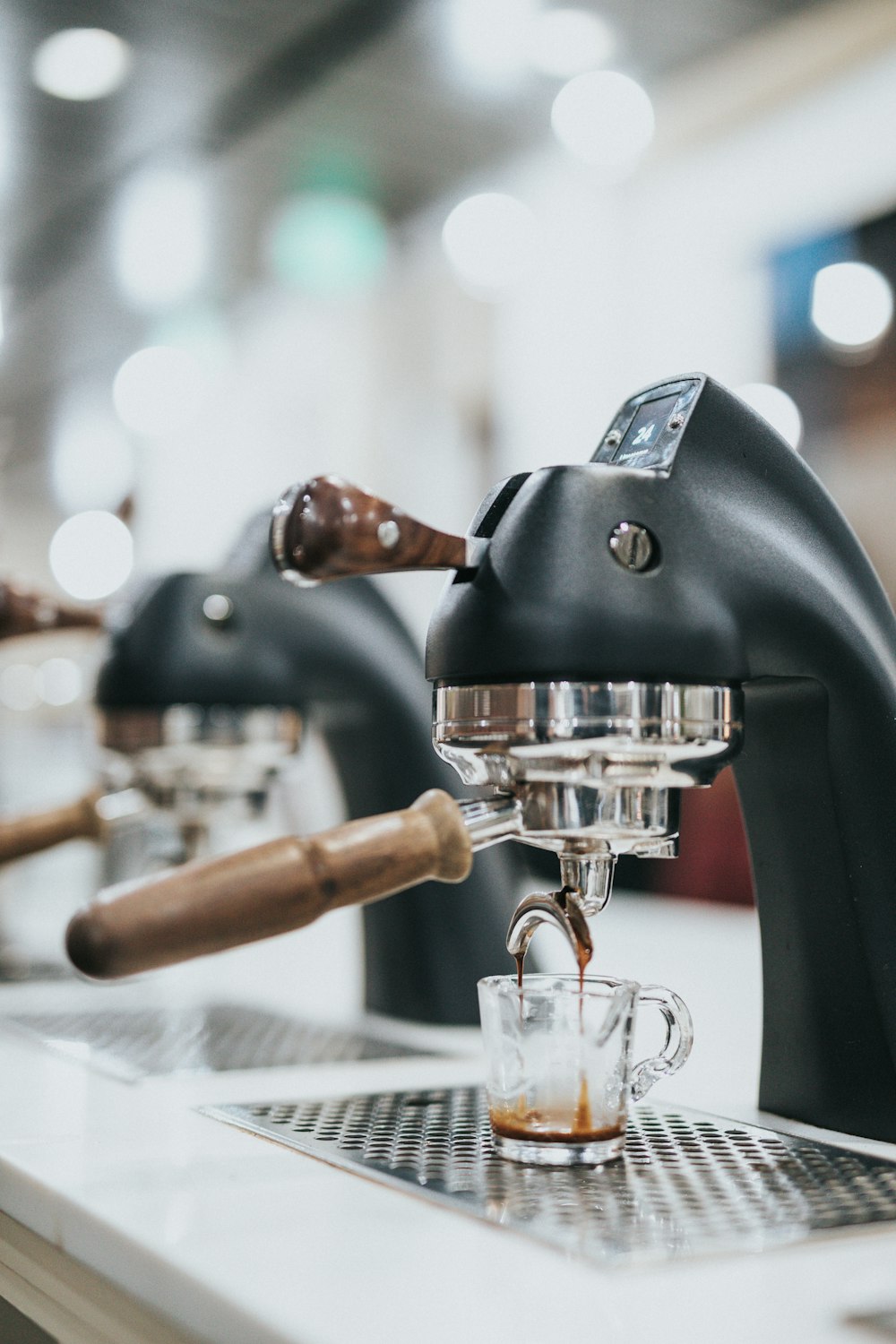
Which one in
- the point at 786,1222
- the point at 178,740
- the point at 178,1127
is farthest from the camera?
the point at 178,740

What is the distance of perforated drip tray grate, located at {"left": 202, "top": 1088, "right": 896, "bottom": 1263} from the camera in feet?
1.62

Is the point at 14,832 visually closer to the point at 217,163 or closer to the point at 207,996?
the point at 207,996

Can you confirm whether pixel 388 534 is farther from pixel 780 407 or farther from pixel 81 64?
pixel 780 407

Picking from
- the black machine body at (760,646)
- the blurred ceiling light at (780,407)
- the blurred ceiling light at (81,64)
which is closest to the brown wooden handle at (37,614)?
the black machine body at (760,646)

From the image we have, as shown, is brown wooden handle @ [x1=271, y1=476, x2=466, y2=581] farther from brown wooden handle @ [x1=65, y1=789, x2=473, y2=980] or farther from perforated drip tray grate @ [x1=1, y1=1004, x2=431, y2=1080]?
perforated drip tray grate @ [x1=1, y1=1004, x2=431, y2=1080]

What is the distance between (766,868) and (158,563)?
3111 millimetres

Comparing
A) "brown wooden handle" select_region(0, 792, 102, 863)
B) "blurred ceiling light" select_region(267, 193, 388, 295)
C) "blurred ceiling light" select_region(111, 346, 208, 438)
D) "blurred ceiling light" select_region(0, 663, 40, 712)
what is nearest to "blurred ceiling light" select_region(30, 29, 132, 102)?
"blurred ceiling light" select_region(267, 193, 388, 295)

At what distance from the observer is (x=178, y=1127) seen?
681mm

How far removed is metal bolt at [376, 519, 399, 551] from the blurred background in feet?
2.67

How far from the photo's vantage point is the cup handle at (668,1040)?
61 cm

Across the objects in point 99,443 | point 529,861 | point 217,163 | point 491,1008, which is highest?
point 217,163

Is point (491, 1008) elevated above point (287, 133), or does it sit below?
below

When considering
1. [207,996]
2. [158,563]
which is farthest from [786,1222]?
[158,563]

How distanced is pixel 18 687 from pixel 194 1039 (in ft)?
6.56
